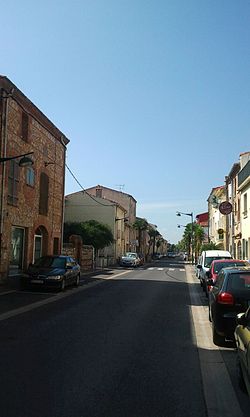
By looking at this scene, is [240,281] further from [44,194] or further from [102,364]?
[44,194]

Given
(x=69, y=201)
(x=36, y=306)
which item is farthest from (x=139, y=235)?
(x=36, y=306)

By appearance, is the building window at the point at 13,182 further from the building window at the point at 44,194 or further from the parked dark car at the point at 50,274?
the building window at the point at 44,194

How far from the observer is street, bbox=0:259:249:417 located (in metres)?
5.06

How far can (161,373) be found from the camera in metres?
6.49

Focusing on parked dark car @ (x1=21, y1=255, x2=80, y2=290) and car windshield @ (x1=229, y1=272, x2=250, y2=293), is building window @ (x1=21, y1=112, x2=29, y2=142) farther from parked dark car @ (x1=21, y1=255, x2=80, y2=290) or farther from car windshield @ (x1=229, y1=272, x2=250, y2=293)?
car windshield @ (x1=229, y1=272, x2=250, y2=293)

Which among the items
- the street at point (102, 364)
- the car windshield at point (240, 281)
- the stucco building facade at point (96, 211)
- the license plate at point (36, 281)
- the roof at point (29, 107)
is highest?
the roof at point (29, 107)

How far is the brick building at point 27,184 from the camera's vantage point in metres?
20.8

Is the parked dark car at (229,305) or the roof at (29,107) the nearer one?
the parked dark car at (229,305)

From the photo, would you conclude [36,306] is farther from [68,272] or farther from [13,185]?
[13,185]

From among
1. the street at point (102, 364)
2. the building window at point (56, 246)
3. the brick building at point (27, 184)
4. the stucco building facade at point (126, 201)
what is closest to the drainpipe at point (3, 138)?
the brick building at point (27, 184)

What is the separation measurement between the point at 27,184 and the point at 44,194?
299 cm

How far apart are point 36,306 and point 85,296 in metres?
3.45

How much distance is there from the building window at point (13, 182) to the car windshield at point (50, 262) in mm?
3438

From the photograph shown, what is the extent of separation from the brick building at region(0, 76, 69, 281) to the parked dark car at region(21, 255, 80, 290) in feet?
7.60
